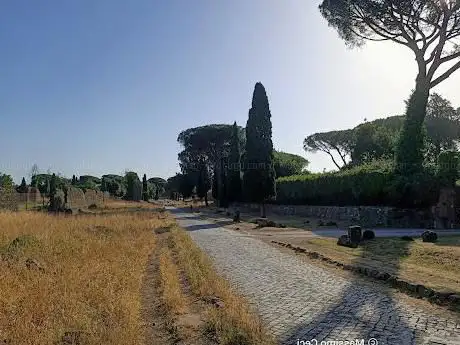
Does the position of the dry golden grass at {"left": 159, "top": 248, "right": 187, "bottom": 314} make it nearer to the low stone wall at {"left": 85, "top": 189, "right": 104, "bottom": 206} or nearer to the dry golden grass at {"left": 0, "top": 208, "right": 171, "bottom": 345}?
the dry golden grass at {"left": 0, "top": 208, "right": 171, "bottom": 345}

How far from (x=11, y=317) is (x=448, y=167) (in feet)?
74.1

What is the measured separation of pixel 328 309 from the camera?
6402 mm

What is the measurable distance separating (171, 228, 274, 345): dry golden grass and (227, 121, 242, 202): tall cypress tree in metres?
39.3

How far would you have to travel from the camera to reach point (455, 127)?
167 ft

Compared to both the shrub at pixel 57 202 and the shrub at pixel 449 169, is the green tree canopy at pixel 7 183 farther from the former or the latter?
the shrub at pixel 449 169

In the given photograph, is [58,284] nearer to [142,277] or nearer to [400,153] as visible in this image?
[142,277]

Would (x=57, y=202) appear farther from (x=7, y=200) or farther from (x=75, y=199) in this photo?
(x=75, y=199)

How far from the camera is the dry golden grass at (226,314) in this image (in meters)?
4.87

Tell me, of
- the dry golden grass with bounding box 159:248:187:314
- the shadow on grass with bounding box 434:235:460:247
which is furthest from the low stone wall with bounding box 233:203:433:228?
the dry golden grass with bounding box 159:248:187:314

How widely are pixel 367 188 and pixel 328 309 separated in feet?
70.0

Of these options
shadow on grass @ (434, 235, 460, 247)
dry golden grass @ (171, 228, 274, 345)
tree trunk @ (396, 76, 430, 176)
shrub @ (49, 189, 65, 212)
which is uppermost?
tree trunk @ (396, 76, 430, 176)

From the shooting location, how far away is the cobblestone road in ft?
17.0

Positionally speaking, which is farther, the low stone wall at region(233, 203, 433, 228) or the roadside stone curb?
the low stone wall at region(233, 203, 433, 228)

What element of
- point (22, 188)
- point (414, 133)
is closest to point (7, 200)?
point (414, 133)
